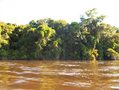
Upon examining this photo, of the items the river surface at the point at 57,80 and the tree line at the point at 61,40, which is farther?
the tree line at the point at 61,40

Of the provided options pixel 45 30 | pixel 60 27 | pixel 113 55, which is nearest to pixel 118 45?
pixel 113 55

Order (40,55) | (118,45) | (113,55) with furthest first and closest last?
(118,45)
(113,55)
(40,55)

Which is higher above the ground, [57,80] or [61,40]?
[61,40]

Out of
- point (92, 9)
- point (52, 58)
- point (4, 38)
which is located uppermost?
point (92, 9)

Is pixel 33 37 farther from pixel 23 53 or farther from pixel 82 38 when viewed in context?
pixel 82 38

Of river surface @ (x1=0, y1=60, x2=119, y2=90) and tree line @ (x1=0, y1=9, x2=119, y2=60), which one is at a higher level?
tree line @ (x1=0, y1=9, x2=119, y2=60)

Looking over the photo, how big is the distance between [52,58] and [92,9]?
14554mm

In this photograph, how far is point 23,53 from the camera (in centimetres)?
4878

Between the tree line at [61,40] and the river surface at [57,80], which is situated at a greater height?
the tree line at [61,40]

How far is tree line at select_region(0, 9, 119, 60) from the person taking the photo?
1911 inches

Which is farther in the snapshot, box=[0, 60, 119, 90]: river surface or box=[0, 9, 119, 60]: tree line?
Answer: box=[0, 9, 119, 60]: tree line

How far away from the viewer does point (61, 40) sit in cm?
5159

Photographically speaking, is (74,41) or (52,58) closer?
(52,58)

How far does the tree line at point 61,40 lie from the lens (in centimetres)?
4853
